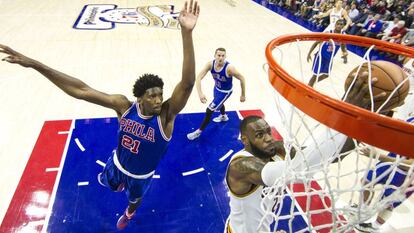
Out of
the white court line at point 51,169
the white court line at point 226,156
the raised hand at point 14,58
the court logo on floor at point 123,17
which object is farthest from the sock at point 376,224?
the court logo on floor at point 123,17

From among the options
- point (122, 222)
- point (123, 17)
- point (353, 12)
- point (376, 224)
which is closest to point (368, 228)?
point (376, 224)

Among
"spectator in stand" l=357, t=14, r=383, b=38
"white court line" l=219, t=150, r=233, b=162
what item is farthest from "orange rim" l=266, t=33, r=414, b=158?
"spectator in stand" l=357, t=14, r=383, b=38

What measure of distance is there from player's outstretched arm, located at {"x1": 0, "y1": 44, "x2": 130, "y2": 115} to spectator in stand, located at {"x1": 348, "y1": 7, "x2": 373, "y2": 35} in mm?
9653

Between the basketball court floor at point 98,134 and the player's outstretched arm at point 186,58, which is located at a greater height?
the player's outstretched arm at point 186,58

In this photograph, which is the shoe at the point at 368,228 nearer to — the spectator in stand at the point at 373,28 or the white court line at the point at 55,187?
the white court line at the point at 55,187

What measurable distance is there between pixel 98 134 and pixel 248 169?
3.43 m

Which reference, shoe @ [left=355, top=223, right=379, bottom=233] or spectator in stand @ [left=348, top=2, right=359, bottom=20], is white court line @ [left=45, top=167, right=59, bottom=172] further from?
spectator in stand @ [left=348, top=2, right=359, bottom=20]

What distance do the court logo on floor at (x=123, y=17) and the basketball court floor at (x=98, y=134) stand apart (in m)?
0.26

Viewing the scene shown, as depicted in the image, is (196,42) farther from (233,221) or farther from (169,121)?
(233,221)

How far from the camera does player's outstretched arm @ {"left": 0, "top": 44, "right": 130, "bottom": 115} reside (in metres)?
2.17

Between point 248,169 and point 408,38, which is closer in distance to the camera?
point 248,169

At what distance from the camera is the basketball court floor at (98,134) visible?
338 cm

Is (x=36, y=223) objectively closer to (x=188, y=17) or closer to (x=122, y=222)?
(x=122, y=222)

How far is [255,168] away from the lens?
171 cm
